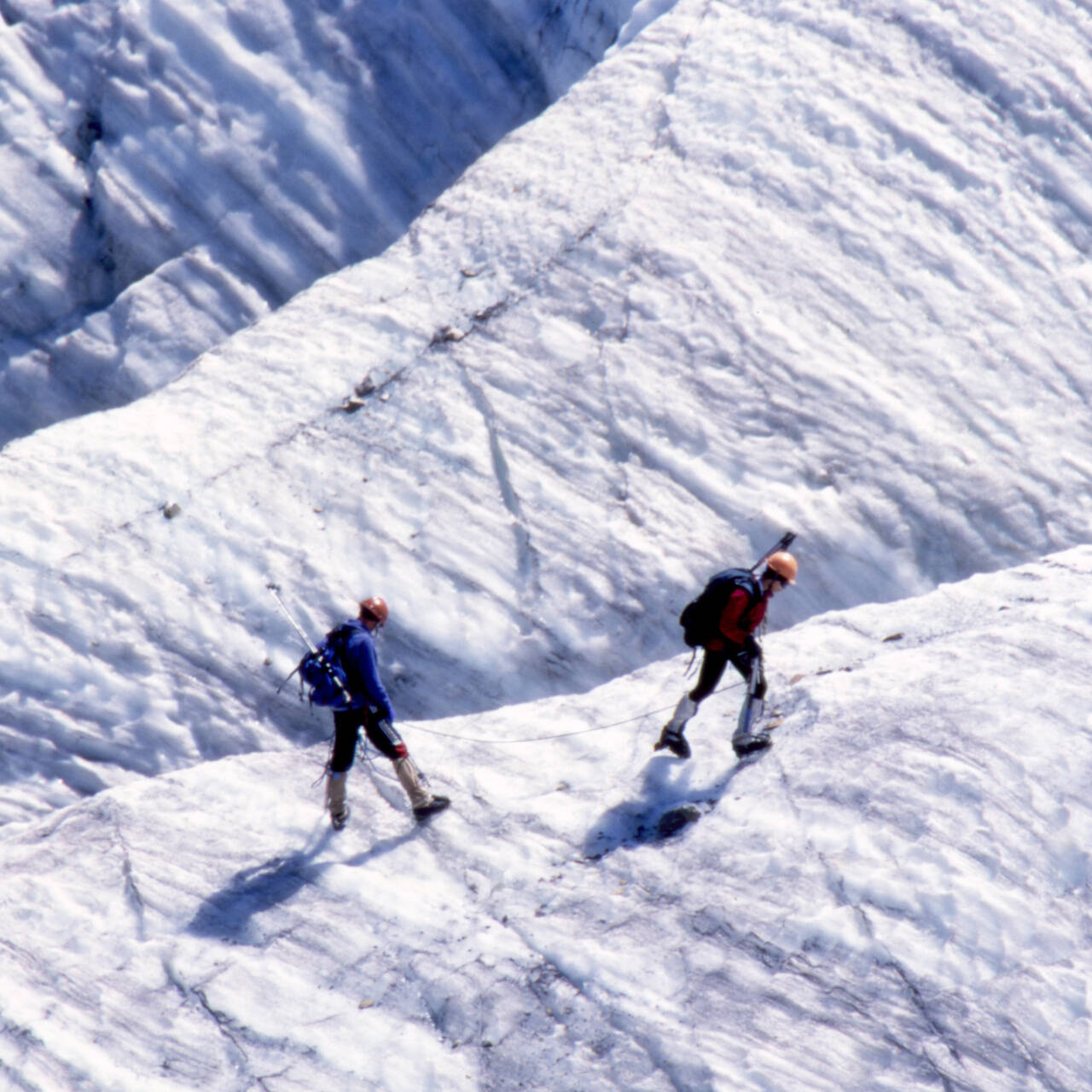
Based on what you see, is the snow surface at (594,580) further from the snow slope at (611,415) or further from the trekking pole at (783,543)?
the trekking pole at (783,543)

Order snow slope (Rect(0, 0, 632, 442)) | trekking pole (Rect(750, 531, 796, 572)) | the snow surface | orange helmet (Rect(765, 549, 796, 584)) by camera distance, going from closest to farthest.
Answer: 1. the snow surface
2. orange helmet (Rect(765, 549, 796, 584))
3. trekking pole (Rect(750, 531, 796, 572))
4. snow slope (Rect(0, 0, 632, 442))

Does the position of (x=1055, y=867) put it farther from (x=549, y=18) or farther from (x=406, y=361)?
(x=549, y=18)

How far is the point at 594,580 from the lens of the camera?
871cm

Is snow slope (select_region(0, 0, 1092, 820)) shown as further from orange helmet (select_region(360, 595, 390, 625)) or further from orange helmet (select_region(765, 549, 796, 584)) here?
orange helmet (select_region(765, 549, 796, 584))

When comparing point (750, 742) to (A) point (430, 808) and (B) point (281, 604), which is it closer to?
(A) point (430, 808)

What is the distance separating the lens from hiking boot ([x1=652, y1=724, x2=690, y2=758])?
6984 millimetres

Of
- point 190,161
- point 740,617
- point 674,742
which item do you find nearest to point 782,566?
point 740,617

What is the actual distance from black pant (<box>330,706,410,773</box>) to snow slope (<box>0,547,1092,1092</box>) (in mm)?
529

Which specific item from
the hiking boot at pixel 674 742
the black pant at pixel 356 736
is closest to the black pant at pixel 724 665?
the hiking boot at pixel 674 742

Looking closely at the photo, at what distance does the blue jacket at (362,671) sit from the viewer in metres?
6.61

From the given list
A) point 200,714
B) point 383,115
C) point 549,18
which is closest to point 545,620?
point 200,714

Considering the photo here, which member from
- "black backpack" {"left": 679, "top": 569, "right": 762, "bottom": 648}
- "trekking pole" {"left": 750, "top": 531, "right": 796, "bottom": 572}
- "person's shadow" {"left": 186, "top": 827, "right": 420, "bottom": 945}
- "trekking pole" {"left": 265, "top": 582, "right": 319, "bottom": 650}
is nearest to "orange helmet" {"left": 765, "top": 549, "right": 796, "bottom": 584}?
"black backpack" {"left": 679, "top": 569, "right": 762, "bottom": 648}

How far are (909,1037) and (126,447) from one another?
7.37m

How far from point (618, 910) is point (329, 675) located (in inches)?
88.9
